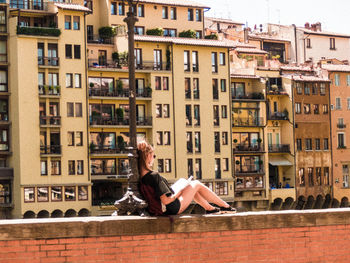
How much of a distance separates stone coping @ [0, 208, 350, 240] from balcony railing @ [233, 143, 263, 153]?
65.4 m

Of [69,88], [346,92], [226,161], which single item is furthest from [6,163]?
[346,92]

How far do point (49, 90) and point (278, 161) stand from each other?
24409 mm

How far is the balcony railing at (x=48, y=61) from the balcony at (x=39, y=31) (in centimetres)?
171

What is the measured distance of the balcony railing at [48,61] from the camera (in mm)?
70938

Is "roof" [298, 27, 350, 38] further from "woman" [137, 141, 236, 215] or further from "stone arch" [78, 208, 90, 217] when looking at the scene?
"woman" [137, 141, 236, 215]

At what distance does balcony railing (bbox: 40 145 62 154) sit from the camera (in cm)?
7081

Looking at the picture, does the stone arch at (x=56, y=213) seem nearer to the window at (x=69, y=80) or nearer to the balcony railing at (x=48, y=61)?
the window at (x=69, y=80)

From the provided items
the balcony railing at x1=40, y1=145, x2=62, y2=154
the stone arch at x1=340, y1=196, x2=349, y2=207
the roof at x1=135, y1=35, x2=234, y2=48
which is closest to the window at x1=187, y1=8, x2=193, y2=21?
the roof at x1=135, y1=35, x2=234, y2=48

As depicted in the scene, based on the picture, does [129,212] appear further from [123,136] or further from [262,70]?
[262,70]

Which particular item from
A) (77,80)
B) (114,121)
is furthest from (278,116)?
(77,80)

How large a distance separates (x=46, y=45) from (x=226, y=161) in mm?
18880

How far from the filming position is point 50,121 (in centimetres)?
7119

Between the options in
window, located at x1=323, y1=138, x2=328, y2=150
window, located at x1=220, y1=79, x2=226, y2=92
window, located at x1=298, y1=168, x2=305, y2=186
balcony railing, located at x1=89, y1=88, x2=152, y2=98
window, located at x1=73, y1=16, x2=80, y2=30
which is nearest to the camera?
window, located at x1=73, y1=16, x2=80, y2=30

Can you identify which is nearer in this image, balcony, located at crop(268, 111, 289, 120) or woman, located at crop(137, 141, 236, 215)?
woman, located at crop(137, 141, 236, 215)
